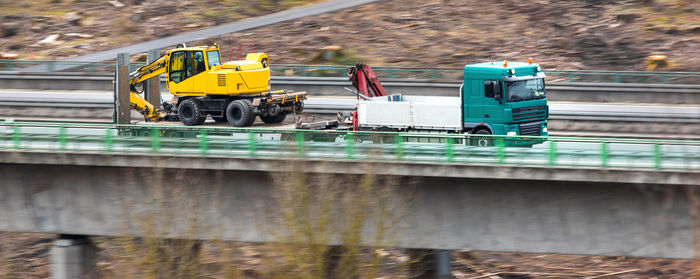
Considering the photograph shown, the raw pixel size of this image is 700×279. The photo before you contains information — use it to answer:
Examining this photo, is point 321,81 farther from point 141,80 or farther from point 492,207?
point 492,207

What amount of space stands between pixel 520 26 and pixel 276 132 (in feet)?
84.5

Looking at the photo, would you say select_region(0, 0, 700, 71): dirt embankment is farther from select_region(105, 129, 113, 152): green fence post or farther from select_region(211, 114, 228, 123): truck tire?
select_region(105, 129, 113, 152): green fence post

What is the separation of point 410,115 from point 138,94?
31.9ft

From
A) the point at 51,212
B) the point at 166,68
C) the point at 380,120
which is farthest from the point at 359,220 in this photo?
the point at 166,68

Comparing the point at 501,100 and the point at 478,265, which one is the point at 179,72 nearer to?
the point at 501,100

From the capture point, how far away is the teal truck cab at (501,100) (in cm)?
2278

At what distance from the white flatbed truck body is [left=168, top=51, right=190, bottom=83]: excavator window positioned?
603 cm

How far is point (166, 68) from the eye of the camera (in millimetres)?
26312

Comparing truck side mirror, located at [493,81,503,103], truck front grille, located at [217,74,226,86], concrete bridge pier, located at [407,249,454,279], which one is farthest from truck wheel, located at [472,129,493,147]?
truck front grille, located at [217,74,226,86]

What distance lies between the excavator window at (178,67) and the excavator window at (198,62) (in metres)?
0.26

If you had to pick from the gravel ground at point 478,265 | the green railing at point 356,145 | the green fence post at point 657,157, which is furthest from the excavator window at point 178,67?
the green fence post at point 657,157

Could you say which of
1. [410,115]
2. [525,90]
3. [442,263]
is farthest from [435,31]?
[442,263]

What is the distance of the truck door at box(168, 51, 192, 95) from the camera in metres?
25.7

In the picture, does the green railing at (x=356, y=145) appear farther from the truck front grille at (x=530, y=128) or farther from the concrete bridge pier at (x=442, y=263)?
the truck front grille at (x=530, y=128)
